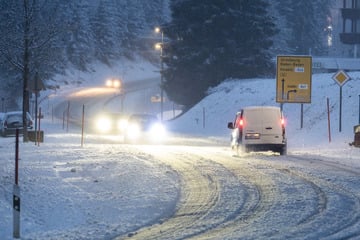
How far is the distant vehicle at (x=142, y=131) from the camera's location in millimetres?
31828

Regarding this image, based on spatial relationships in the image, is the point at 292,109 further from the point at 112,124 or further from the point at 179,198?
the point at 179,198

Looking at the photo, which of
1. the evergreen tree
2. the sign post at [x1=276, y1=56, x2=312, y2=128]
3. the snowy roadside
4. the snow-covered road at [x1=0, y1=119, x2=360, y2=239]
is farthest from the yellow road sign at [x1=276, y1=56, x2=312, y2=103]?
the evergreen tree

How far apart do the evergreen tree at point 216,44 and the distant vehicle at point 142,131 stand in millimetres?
17915

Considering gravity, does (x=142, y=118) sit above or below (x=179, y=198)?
above

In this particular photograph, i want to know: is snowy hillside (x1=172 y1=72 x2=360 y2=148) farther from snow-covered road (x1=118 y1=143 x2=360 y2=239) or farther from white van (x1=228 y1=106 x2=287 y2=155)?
snow-covered road (x1=118 y1=143 x2=360 y2=239)

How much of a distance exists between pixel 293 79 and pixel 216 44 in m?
18.6

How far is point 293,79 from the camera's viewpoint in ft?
105

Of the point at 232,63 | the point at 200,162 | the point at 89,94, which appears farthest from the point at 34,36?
the point at 89,94

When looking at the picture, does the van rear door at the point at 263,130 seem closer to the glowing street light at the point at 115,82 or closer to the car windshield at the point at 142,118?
the car windshield at the point at 142,118

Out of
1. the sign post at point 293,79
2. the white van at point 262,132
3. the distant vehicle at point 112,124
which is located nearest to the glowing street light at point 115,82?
the distant vehicle at point 112,124

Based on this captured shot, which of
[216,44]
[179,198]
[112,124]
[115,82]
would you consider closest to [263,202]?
[179,198]

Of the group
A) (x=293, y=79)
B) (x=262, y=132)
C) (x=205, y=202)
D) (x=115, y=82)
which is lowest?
(x=205, y=202)

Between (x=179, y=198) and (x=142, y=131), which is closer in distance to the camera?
(x=179, y=198)

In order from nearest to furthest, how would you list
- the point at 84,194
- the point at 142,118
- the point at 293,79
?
the point at 84,194 < the point at 293,79 < the point at 142,118
